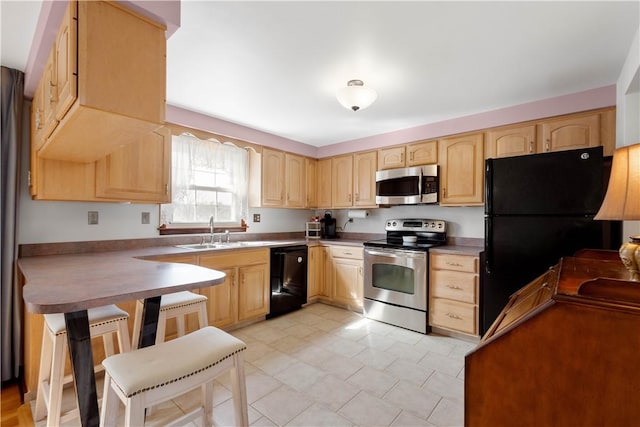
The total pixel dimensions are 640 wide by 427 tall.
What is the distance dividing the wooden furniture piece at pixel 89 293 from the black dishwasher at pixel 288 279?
182 cm

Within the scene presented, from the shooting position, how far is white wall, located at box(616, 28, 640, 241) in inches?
76.2

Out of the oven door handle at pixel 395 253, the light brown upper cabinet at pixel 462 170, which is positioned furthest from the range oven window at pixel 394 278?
the light brown upper cabinet at pixel 462 170

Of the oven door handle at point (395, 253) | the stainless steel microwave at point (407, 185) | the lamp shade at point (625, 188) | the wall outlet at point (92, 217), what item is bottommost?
the oven door handle at point (395, 253)

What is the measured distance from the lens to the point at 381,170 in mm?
3695

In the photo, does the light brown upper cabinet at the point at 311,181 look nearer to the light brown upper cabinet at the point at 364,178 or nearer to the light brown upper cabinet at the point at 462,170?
the light brown upper cabinet at the point at 364,178

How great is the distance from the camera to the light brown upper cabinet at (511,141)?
8.82 feet

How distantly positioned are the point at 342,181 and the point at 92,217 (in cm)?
282

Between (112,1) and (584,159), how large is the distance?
9.54 feet

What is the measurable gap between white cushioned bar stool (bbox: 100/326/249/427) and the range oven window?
7.47ft

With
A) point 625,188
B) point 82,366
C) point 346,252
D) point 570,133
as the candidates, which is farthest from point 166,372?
point 570,133

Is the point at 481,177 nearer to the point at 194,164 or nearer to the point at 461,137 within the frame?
the point at 461,137

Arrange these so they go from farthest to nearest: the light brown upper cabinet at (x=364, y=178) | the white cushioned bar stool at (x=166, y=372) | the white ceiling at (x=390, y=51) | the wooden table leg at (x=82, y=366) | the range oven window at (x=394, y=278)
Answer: the light brown upper cabinet at (x=364, y=178) → the range oven window at (x=394, y=278) → the white ceiling at (x=390, y=51) → the wooden table leg at (x=82, y=366) → the white cushioned bar stool at (x=166, y=372)

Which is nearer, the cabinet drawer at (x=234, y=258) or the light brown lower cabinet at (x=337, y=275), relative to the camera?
the cabinet drawer at (x=234, y=258)

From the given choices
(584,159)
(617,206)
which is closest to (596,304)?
(617,206)
